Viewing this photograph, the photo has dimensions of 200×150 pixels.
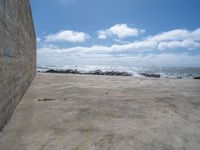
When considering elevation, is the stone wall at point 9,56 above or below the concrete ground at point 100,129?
above

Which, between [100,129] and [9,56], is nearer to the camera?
[100,129]

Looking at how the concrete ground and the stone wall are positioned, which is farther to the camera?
the stone wall

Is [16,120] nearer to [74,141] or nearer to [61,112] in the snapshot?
[61,112]

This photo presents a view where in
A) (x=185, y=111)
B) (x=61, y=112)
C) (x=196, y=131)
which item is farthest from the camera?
(x=185, y=111)

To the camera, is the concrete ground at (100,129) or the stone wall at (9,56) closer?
the concrete ground at (100,129)

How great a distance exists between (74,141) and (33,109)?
82.4 inches

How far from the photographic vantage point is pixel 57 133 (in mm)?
2754

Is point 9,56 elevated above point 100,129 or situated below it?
above

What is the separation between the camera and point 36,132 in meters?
2.77

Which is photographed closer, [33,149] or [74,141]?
[33,149]

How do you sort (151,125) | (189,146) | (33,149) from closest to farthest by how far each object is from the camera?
→ (33,149)
(189,146)
(151,125)

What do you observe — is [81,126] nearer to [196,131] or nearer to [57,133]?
[57,133]

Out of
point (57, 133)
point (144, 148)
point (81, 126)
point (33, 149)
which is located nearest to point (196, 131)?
point (144, 148)

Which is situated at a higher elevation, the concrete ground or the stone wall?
the stone wall
